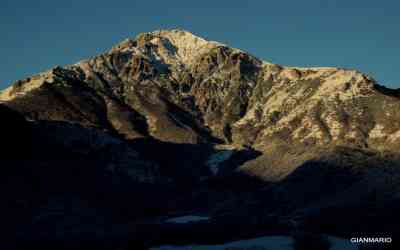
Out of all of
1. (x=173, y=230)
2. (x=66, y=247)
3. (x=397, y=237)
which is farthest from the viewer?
(x=173, y=230)

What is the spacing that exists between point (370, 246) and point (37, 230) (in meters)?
71.7

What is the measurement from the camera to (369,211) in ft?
605

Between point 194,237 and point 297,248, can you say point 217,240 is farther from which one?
point 297,248

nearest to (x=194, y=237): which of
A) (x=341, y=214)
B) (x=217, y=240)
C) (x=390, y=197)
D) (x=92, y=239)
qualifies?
→ (x=217, y=240)

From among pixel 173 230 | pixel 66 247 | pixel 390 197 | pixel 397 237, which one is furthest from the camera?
pixel 390 197

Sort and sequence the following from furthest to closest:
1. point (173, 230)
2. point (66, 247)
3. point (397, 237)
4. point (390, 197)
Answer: point (390, 197) < point (173, 230) < point (66, 247) < point (397, 237)

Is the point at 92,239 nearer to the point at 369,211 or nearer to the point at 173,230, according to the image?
the point at 173,230

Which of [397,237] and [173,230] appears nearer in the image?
[397,237]

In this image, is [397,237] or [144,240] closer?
[397,237]

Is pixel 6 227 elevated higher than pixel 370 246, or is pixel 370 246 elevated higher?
Result: pixel 6 227

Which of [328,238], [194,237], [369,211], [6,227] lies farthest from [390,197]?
[6,227]

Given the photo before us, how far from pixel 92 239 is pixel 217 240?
79.7 ft

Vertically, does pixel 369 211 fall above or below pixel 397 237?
above

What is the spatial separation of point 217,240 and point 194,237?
5741 mm
